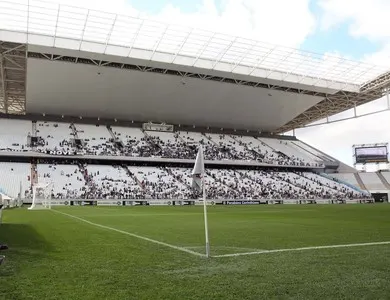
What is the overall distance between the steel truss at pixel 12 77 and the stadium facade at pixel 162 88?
0.51 feet

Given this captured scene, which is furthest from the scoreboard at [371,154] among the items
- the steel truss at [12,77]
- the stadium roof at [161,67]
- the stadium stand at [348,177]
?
the steel truss at [12,77]

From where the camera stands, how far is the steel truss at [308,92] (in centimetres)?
5194

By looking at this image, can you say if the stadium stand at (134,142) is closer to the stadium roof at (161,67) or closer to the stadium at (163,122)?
the stadium at (163,122)

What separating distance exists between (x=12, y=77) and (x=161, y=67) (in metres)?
20.6

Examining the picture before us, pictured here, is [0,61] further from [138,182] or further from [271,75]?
[271,75]

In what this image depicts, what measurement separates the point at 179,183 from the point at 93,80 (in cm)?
1907

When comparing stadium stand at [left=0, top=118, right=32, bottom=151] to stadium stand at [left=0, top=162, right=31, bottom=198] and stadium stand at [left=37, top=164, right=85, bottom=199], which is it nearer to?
stadium stand at [left=0, top=162, right=31, bottom=198]

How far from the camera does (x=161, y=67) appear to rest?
2109 inches

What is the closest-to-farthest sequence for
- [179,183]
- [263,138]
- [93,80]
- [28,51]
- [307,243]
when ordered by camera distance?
[307,243], [28,51], [93,80], [179,183], [263,138]

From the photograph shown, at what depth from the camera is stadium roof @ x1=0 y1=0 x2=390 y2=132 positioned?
44750 millimetres

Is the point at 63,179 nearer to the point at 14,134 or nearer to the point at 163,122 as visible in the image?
the point at 14,134

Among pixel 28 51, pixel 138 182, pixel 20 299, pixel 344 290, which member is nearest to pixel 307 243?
pixel 344 290

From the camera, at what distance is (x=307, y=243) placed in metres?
10.5

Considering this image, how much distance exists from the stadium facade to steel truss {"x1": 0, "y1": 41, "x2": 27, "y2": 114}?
156mm
